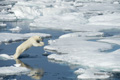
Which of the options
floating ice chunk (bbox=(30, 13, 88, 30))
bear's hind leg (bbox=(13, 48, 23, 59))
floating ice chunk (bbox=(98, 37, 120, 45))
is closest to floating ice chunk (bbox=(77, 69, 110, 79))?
bear's hind leg (bbox=(13, 48, 23, 59))

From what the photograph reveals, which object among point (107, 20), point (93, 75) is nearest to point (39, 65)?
point (93, 75)

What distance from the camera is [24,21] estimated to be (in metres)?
19.7

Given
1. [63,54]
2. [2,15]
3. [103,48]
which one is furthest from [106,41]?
[2,15]

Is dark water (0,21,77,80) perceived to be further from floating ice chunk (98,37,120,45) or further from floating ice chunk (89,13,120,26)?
→ floating ice chunk (89,13,120,26)

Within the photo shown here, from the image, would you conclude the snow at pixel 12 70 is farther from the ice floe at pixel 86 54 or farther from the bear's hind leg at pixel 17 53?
the bear's hind leg at pixel 17 53

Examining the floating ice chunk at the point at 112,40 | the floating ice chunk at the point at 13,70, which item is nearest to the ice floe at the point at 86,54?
the floating ice chunk at the point at 112,40

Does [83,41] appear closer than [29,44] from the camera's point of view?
No

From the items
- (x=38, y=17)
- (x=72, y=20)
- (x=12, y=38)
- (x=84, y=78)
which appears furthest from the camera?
(x=38, y=17)

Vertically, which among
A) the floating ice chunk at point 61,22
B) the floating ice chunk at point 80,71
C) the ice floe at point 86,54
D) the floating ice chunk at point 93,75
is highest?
the floating ice chunk at point 61,22

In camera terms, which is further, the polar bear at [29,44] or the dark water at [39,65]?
the polar bear at [29,44]

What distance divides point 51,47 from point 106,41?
211cm

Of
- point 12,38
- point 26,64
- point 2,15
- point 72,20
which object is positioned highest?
point 2,15

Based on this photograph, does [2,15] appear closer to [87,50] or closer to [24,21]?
[24,21]

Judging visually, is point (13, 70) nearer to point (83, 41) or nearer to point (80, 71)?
point (80, 71)
